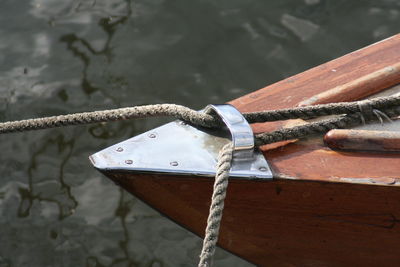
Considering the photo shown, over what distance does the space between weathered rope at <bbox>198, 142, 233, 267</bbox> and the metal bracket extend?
30 mm

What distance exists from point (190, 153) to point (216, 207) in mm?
165

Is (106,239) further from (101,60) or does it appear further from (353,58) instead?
(353,58)

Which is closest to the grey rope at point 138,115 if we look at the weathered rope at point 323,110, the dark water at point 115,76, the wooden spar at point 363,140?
the weathered rope at point 323,110

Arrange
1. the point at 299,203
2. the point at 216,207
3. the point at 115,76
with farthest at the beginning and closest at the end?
the point at 115,76, the point at 299,203, the point at 216,207

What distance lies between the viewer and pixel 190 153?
155cm

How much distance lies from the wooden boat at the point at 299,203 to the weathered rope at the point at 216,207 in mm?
76

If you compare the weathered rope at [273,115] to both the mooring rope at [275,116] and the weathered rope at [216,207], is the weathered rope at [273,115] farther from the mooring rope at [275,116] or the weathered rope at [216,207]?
the weathered rope at [216,207]

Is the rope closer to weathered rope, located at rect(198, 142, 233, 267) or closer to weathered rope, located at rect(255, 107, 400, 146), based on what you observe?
weathered rope, located at rect(255, 107, 400, 146)

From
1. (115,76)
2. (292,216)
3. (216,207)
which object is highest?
(216,207)

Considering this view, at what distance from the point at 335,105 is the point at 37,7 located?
2.43 m

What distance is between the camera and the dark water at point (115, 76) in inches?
107

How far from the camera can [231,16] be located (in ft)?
11.8

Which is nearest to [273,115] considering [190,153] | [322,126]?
[322,126]

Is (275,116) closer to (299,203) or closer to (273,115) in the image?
(273,115)
